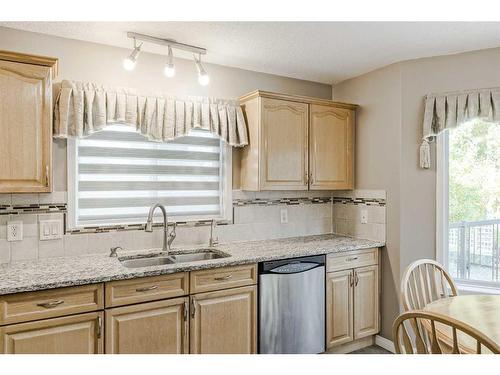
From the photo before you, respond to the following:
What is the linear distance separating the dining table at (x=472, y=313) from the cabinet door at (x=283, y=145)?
4.55 feet

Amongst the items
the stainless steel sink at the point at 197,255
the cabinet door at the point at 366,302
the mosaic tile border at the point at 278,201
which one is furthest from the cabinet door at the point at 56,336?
the cabinet door at the point at 366,302

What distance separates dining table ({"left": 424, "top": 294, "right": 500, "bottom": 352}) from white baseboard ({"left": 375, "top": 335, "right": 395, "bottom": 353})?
1.12 meters

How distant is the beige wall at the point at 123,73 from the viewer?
7.48ft

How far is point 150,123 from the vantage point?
2.55 meters

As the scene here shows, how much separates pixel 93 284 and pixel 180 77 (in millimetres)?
1640

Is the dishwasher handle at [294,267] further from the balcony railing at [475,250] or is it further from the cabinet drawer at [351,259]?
the balcony railing at [475,250]

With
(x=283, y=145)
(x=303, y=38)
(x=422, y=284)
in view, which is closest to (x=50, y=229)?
(x=283, y=145)

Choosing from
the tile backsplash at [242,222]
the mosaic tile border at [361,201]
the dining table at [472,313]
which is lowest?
the dining table at [472,313]

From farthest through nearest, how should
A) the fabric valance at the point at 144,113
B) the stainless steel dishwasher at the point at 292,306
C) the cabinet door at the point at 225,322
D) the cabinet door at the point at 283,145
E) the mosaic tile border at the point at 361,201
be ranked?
the mosaic tile border at the point at 361,201 < the cabinet door at the point at 283,145 < the stainless steel dishwasher at the point at 292,306 < the fabric valance at the point at 144,113 < the cabinet door at the point at 225,322

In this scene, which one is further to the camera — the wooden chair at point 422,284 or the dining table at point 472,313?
the wooden chair at point 422,284

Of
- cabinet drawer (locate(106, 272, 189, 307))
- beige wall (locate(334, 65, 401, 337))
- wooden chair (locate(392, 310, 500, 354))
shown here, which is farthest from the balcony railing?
cabinet drawer (locate(106, 272, 189, 307))

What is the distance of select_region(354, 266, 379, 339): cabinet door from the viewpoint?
2.80 m
